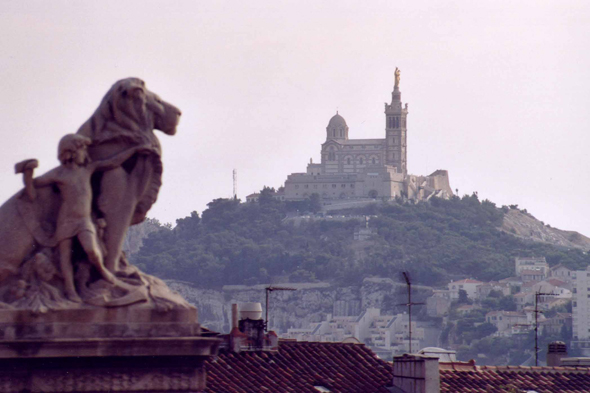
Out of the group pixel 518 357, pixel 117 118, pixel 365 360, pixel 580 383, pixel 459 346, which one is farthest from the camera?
pixel 459 346

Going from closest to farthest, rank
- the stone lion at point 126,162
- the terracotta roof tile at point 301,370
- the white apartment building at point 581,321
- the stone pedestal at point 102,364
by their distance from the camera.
A: the stone pedestal at point 102,364 < the stone lion at point 126,162 < the terracotta roof tile at point 301,370 < the white apartment building at point 581,321

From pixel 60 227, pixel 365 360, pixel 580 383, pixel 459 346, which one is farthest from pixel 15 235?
pixel 459 346

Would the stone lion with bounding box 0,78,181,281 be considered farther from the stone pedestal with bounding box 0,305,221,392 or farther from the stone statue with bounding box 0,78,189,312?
the stone pedestal with bounding box 0,305,221,392

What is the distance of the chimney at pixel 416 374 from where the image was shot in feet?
55.8

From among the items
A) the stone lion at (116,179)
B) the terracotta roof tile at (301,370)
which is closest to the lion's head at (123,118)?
the stone lion at (116,179)

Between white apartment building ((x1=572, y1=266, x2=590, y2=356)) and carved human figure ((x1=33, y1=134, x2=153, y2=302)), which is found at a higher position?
white apartment building ((x1=572, y1=266, x2=590, y2=356))

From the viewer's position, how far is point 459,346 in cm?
19625

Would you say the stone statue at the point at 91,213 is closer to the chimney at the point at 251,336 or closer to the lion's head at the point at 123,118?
the lion's head at the point at 123,118

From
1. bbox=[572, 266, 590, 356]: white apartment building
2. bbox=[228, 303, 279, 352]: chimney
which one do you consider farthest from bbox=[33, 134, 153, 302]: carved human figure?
bbox=[572, 266, 590, 356]: white apartment building

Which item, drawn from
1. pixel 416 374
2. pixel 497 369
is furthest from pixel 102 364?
pixel 497 369

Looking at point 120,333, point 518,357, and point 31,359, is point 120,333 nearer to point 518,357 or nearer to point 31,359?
point 31,359

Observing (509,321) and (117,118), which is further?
(509,321)

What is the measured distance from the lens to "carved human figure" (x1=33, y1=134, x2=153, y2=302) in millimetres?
4406

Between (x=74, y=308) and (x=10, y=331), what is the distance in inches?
6.4
